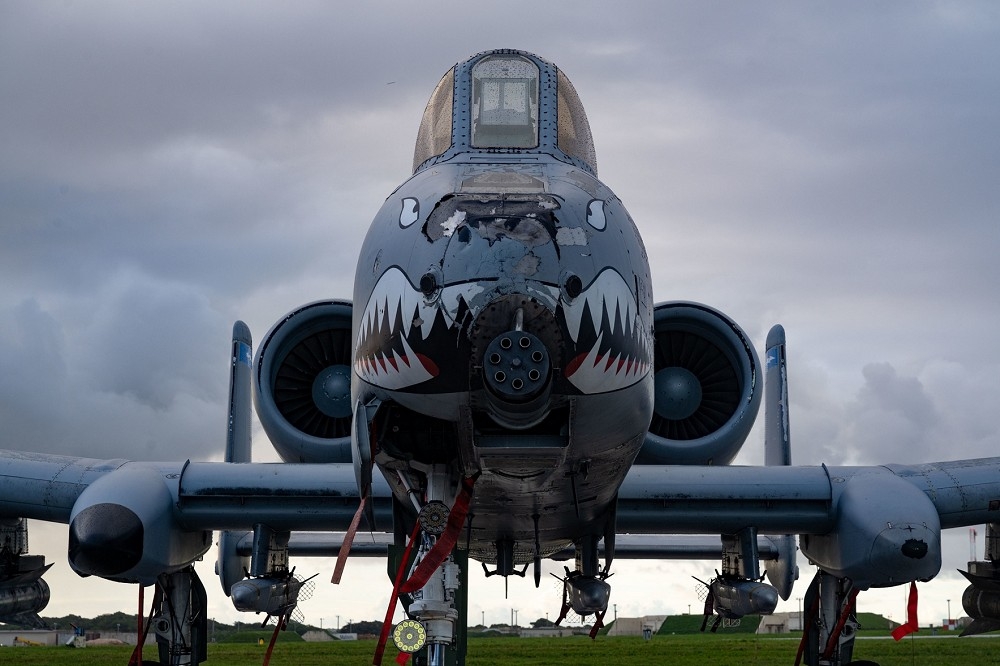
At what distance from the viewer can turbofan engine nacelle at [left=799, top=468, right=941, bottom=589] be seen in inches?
376

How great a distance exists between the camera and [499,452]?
652 cm

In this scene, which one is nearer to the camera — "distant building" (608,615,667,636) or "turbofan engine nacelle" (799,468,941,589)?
"turbofan engine nacelle" (799,468,941,589)

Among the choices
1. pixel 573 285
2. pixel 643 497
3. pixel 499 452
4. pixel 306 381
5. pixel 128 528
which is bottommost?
pixel 128 528

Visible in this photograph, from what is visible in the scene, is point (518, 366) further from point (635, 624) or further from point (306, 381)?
point (635, 624)

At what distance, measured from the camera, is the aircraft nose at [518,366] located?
5832mm

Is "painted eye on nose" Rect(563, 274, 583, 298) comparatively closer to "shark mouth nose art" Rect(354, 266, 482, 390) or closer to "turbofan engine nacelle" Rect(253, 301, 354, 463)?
"shark mouth nose art" Rect(354, 266, 482, 390)

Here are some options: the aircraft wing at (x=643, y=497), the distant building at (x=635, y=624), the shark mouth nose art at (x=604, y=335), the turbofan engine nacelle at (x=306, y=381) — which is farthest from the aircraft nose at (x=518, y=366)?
the distant building at (x=635, y=624)

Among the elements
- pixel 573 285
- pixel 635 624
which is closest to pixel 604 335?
pixel 573 285

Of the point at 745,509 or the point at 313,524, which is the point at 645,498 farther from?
the point at 313,524

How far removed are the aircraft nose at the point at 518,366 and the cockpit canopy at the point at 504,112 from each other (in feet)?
8.07

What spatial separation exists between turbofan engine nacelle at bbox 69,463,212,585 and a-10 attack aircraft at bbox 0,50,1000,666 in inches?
1.0

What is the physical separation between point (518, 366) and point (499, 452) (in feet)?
2.83

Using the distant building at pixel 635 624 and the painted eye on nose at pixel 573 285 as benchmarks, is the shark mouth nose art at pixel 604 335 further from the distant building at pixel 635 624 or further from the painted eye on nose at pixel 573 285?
the distant building at pixel 635 624

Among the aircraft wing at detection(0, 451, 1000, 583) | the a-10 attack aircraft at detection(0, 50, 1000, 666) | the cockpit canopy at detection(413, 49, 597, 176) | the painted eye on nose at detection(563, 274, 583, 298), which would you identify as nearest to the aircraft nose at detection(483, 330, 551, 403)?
the a-10 attack aircraft at detection(0, 50, 1000, 666)
